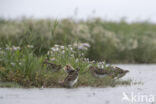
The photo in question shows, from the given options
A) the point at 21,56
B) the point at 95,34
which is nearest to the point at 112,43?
the point at 95,34

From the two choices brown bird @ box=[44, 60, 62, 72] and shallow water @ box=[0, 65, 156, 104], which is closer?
shallow water @ box=[0, 65, 156, 104]

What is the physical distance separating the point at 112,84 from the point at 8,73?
2651 millimetres

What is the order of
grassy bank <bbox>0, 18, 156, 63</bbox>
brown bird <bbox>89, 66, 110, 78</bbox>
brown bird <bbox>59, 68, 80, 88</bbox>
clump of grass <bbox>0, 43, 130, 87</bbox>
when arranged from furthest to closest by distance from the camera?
1. grassy bank <bbox>0, 18, 156, 63</bbox>
2. brown bird <bbox>89, 66, 110, 78</bbox>
3. clump of grass <bbox>0, 43, 130, 87</bbox>
4. brown bird <bbox>59, 68, 80, 88</bbox>

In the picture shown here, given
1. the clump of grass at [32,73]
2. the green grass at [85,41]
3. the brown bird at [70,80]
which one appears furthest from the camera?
the green grass at [85,41]

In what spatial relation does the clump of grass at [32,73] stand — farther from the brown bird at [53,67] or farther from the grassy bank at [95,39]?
the grassy bank at [95,39]

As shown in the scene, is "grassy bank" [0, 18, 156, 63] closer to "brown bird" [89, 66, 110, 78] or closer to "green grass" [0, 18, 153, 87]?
"green grass" [0, 18, 153, 87]

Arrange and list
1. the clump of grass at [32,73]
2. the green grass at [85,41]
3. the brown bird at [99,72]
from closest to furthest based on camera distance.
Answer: the clump of grass at [32,73] → the brown bird at [99,72] → the green grass at [85,41]

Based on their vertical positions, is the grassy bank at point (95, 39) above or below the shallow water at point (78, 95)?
below

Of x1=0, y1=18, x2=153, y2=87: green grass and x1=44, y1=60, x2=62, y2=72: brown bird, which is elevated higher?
x1=44, y1=60, x2=62, y2=72: brown bird

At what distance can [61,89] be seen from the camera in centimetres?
863

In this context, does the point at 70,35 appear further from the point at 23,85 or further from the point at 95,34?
the point at 23,85

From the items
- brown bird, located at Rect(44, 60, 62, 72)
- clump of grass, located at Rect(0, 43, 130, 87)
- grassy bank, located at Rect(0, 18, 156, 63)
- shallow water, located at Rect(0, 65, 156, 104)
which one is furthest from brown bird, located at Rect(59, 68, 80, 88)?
grassy bank, located at Rect(0, 18, 156, 63)

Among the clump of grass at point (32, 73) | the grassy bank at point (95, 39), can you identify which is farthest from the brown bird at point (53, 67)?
the grassy bank at point (95, 39)

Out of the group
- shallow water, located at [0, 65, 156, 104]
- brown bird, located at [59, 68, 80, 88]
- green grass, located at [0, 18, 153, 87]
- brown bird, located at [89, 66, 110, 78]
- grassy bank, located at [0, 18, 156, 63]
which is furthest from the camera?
grassy bank, located at [0, 18, 156, 63]
